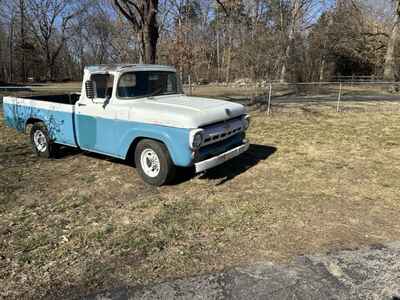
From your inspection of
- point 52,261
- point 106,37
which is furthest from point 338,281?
point 106,37

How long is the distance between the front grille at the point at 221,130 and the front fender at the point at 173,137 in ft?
1.08

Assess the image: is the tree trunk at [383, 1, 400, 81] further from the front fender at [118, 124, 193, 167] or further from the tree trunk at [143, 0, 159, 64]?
the front fender at [118, 124, 193, 167]

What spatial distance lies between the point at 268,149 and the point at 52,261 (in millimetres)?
5291

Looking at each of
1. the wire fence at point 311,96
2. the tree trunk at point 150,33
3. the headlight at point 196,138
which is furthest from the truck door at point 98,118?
the wire fence at point 311,96

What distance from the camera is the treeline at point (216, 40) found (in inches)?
783

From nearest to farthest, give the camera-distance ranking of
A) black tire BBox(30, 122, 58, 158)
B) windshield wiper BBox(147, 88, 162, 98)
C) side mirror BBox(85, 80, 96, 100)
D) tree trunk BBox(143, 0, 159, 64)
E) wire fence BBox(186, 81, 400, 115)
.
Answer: side mirror BBox(85, 80, 96, 100) < windshield wiper BBox(147, 88, 162, 98) < black tire BBox(30, 122, 58, 158) < tree trunk BBox(143, 0, 159, 64) < wire fence BBox(186, 81, 400, 115)

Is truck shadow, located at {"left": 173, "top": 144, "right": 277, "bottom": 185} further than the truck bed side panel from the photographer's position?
No

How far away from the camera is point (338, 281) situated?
9.46 ft

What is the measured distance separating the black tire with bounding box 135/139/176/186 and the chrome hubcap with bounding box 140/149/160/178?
0.06 ft

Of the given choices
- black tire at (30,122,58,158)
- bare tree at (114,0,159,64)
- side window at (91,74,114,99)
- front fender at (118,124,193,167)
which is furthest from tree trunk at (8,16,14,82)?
front fender at (118,124,193,167)

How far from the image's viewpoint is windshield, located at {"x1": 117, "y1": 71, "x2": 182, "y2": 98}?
5.25 metres

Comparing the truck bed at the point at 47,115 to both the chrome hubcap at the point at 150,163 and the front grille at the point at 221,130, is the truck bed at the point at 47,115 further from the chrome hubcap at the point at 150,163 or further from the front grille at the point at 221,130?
the front grille at the point at 221,130

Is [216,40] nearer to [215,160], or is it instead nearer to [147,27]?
[147,27]

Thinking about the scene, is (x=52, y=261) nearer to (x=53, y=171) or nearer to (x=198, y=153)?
(x=198, y=153)
